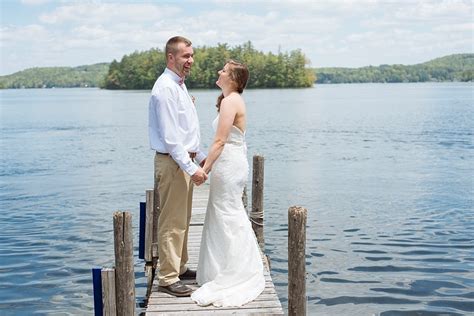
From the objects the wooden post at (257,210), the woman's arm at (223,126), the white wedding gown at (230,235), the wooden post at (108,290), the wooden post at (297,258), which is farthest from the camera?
the wooden post at (257,210)

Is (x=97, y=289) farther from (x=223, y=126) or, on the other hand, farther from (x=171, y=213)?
(x=223, y=126)

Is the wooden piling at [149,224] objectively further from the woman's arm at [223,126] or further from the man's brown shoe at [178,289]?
the woman's arm at [223,126]

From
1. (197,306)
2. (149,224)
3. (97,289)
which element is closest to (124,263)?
(97,289)

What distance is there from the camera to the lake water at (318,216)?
42.8 ft

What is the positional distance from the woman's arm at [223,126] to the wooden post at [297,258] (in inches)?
44.4

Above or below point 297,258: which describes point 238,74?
above

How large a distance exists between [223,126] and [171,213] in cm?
120

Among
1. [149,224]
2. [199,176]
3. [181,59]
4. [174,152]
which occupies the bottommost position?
[149,224]

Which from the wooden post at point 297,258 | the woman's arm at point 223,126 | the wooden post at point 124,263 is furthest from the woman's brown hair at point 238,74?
the wooden post at point 124,263

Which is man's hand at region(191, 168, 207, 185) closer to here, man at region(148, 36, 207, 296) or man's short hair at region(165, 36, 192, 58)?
man at region(148, 36, 207, 296)

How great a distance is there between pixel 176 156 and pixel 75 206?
1490 cm

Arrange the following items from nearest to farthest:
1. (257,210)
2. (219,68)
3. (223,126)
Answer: (223,126) < (257,210) < (219,68)

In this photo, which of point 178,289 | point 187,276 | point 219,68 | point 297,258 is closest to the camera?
point 297,258

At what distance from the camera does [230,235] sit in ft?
25.8
